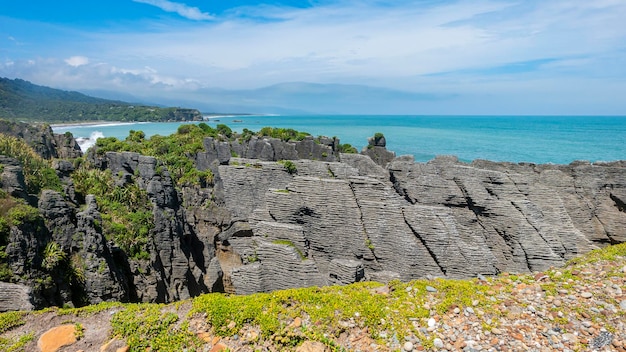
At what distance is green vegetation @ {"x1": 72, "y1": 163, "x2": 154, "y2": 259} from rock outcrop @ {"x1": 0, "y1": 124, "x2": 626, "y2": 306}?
1.62 feet

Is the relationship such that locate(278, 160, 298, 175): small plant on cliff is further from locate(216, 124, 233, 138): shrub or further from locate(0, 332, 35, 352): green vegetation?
locate(216, 124, 233, 138): shrub

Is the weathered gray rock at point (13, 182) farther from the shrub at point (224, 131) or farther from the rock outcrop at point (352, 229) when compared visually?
the shrub at point (224, 131)

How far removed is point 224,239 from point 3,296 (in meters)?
9.28

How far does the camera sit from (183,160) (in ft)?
101

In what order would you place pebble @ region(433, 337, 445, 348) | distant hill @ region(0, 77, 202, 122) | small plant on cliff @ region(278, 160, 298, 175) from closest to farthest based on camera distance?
pebble @ region(433, 337, 445, 348) → small plant on cliff @ region(278, 160, 298, 175) → distant hill @ region(0, 77, 202, 122)

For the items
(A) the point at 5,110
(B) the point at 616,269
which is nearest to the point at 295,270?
(B) the point at 616,269

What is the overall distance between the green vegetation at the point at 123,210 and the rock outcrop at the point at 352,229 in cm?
49

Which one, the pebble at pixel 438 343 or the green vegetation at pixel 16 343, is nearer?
the pebble at pixel 438 343

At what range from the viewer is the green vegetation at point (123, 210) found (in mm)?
17922

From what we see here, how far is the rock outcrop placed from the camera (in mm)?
12766

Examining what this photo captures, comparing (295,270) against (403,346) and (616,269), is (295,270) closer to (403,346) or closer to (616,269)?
(403,346)

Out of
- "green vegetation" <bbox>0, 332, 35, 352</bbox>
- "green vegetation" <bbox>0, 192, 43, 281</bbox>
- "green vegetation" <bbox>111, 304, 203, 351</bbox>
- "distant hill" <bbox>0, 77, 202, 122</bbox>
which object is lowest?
"green vegetation" <bbox>0, 332, 35, 352</bbox>

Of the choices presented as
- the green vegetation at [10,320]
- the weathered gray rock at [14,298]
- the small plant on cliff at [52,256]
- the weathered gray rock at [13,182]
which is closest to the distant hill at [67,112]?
the weathered gray rock at [13,182]

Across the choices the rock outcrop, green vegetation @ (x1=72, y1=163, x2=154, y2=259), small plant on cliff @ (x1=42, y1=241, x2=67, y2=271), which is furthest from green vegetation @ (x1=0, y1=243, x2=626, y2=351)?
green vegetation @ (x1=72, y1=163, x2=154, y2=259)
